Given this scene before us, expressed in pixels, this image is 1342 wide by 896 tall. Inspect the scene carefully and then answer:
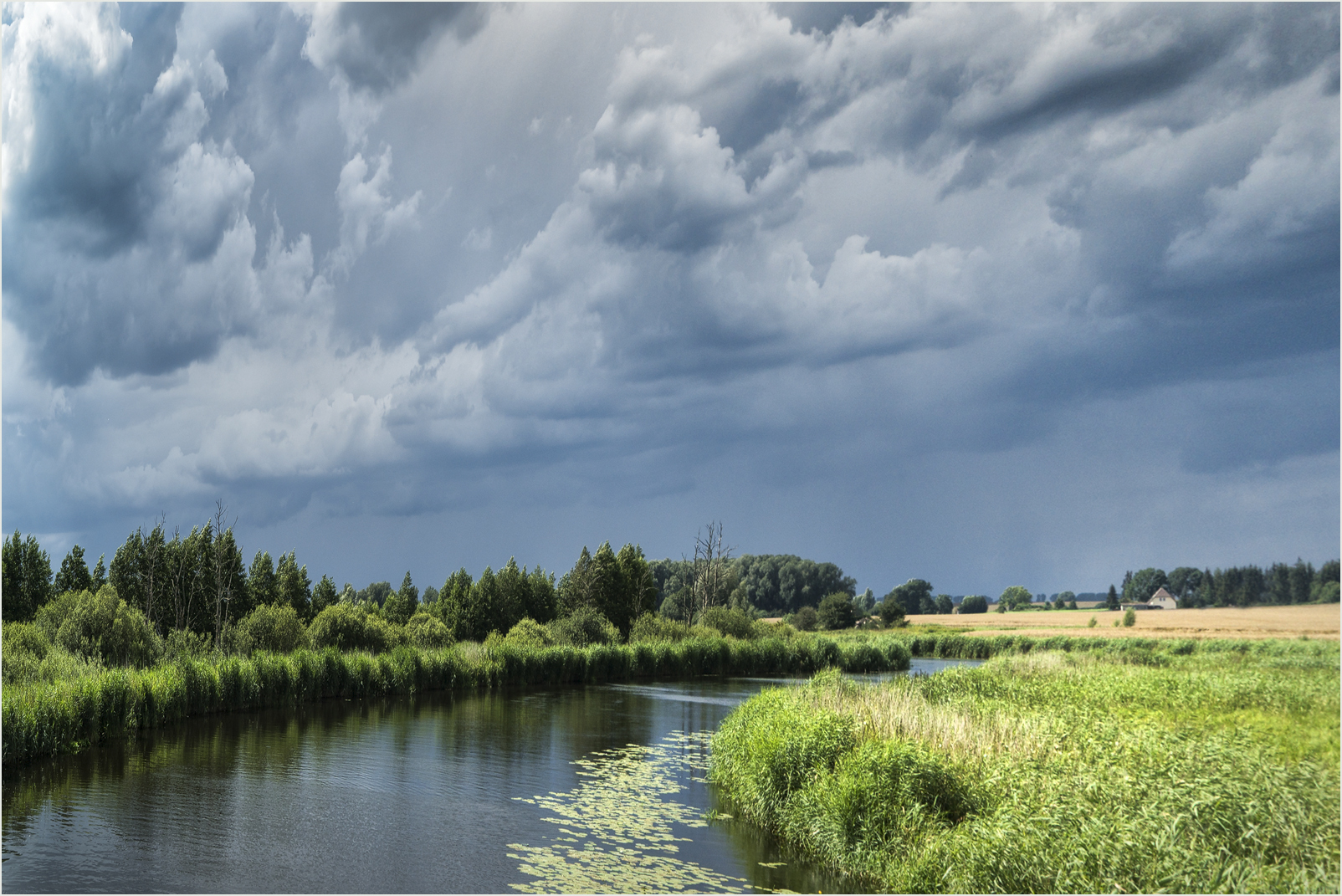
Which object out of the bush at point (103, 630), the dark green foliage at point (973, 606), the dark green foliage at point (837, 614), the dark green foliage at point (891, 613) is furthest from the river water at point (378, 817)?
the dark green foliage at point (891, 613)

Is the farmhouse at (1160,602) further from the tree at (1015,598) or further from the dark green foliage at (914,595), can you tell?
the dark green foliage at (914,595)

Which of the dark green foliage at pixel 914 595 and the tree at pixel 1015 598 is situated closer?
the tree at pixel 1015 598

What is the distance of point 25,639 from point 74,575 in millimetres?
20643

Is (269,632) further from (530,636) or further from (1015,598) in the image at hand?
(1015,598)

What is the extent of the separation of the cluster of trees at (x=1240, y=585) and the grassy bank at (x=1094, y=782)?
0.70 metres

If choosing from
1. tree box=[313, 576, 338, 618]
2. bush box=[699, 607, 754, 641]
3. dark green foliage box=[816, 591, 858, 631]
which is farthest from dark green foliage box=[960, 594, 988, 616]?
tree box=[313, 576, 338, 618]

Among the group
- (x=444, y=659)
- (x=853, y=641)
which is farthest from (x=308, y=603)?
(x=853, y=641)

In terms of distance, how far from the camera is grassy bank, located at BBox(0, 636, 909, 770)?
22297 mm

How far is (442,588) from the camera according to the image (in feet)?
216

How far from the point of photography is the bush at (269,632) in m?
39.9

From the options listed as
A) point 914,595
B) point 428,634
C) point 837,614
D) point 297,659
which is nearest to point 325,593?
point 428,634

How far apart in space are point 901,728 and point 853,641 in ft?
181

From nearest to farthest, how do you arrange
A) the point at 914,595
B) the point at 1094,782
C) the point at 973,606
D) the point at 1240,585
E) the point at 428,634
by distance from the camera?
the point at 1094,782
the point at 1240,585
the point at 428,634
the point at 973,606
the point at 914,595

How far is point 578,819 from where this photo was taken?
17844mm
